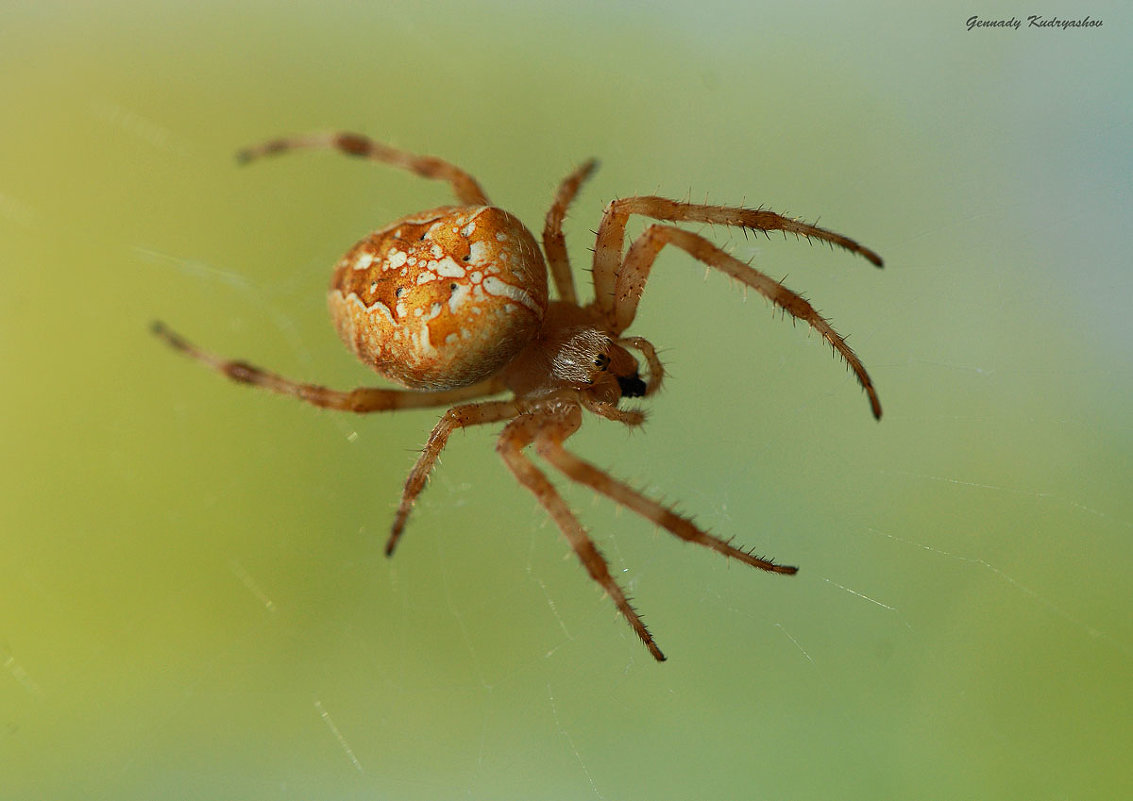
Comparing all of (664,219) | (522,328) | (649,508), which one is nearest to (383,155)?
(522,328)

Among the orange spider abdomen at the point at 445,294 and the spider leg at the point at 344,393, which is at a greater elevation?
the orange spider abdomen at the point at 445,294

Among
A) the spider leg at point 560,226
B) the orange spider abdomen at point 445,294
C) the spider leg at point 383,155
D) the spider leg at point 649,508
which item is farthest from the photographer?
the spider leg at point 383,155

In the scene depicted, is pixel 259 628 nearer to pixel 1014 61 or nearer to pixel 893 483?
pixel 893 483

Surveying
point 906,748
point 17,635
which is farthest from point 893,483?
point 17,635

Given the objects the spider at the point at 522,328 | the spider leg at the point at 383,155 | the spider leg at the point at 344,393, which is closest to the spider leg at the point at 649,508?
the spider at the point at 522,328

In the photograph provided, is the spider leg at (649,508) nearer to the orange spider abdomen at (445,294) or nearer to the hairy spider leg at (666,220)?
the orange spider abdomen at (445,294)

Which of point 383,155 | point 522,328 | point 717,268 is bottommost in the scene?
point 522,328

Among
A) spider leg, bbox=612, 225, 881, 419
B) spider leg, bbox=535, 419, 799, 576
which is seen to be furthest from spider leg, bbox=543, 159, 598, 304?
spider leg, bbox=535, 419, 799, 576

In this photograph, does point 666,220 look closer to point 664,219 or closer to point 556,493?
point 664,219

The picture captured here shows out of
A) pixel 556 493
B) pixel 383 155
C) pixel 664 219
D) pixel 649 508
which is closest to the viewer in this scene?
pixel 649 508
